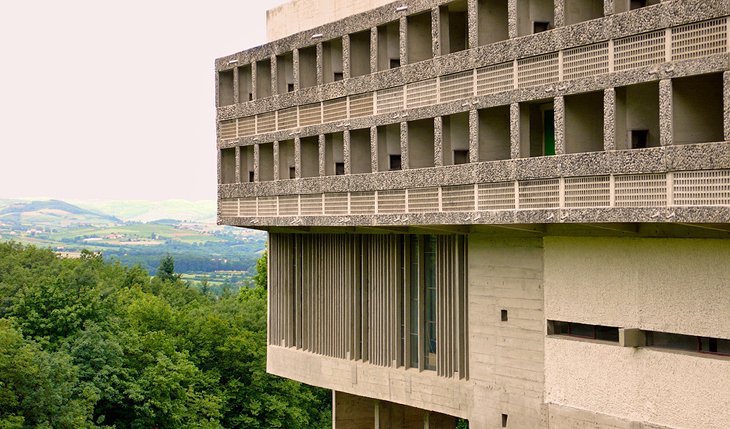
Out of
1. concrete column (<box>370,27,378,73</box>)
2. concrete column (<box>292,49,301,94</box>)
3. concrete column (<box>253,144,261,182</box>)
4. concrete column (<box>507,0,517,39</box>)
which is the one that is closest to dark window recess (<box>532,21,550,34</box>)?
concrete column (<box>507,0,517,39</box>)

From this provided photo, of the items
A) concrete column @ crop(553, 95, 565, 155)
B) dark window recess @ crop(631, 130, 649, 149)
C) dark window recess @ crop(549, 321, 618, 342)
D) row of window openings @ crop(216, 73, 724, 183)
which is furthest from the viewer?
dark window recess @ crop(549, 321, 618, 342)

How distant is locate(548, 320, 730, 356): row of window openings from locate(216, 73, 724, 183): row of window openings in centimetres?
427

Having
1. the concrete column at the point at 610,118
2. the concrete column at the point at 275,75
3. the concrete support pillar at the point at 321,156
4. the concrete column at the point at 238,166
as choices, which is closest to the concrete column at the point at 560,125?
the concrete column at the point at 610,118

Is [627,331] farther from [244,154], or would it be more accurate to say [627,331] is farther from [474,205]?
[244,154]

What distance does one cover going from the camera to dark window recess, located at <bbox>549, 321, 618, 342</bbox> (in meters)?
32.2

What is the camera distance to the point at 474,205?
3369 centimetres

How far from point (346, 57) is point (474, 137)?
24.6 ft

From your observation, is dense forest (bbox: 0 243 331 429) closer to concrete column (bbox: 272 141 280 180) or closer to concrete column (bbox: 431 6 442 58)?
concrete column (bbox: 272 141 280 180)

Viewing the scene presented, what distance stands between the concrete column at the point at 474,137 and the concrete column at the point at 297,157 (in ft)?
30.6

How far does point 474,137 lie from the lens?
3394 cm

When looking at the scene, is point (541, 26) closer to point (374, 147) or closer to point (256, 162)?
point (374, 147)

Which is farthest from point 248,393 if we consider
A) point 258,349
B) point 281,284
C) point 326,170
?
point 326,170

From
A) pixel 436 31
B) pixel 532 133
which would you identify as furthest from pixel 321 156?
pixel 532 133

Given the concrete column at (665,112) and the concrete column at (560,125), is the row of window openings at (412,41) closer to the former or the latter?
the concrete column at (560,125)
